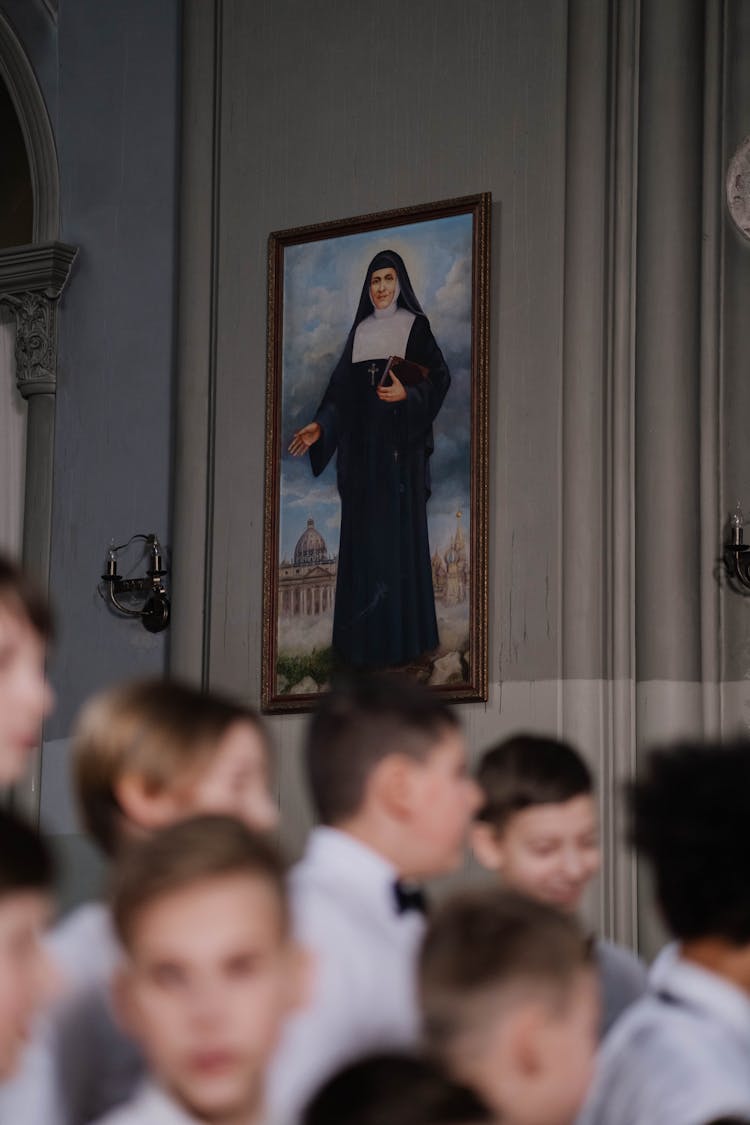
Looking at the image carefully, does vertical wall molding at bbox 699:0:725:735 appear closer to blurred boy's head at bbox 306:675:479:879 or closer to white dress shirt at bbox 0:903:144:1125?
blurred boy's head at bbox 306:675:479:879

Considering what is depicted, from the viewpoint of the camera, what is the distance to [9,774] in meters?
2.49

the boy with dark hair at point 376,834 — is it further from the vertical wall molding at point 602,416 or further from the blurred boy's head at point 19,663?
the vertical wall molding at point 602,416

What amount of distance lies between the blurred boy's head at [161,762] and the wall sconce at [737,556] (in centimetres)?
436

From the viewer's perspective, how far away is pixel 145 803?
2756 millimetres

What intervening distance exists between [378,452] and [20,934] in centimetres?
565

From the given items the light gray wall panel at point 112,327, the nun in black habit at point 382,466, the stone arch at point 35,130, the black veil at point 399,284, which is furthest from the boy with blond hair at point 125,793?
the stone arch at point 35,130

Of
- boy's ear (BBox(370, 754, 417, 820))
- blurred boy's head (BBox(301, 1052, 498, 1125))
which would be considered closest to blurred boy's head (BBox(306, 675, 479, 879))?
boy's ear (BBox(370, 754, 417, 820))

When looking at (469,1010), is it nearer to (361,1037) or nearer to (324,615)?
(361,1037)

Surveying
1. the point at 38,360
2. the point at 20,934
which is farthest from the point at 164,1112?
the point at 38,360

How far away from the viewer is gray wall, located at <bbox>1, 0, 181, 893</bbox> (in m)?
8.28

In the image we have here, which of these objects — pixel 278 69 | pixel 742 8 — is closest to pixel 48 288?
pixel 278 69

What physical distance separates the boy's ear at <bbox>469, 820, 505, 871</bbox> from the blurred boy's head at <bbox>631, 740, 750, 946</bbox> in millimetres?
924

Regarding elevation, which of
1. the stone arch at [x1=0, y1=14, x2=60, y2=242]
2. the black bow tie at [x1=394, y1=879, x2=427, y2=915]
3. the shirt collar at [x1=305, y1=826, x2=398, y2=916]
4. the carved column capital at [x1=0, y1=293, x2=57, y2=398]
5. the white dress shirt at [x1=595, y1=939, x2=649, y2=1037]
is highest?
the stone arch at [x1=0, y1=14, x2=60, y2=242]

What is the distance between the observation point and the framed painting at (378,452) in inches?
290
